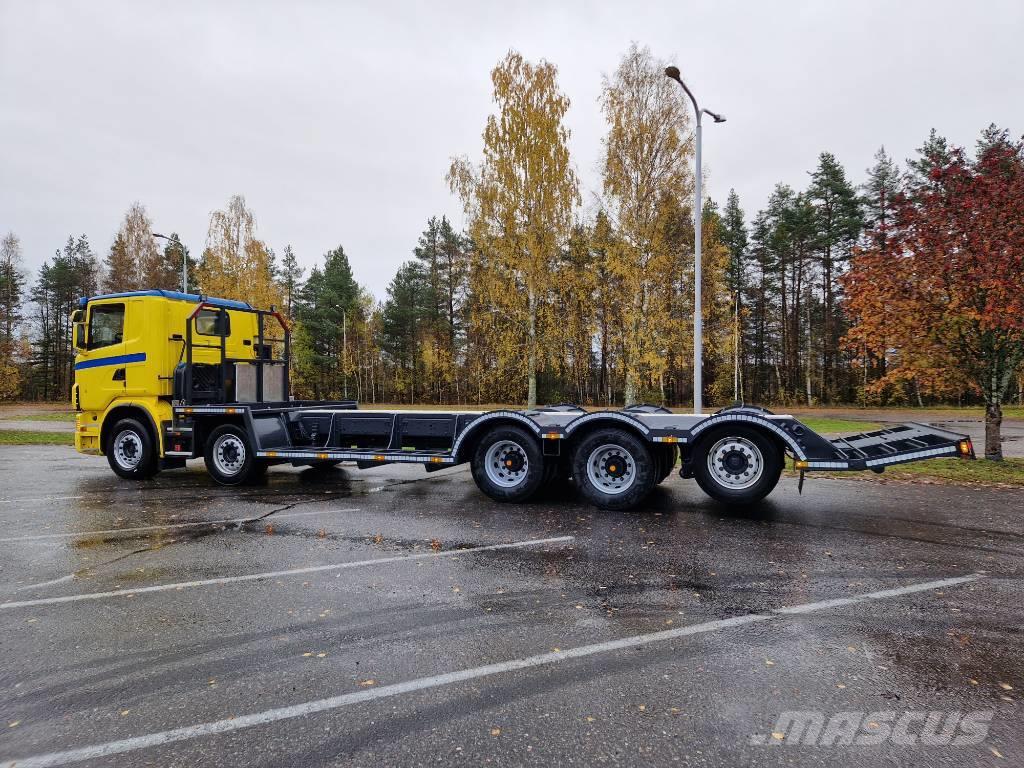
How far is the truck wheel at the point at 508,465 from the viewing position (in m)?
7.95

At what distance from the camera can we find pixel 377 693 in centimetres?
302

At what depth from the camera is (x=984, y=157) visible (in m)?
11.3

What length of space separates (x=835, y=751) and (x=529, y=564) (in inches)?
119

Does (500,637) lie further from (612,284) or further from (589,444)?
(612,284)

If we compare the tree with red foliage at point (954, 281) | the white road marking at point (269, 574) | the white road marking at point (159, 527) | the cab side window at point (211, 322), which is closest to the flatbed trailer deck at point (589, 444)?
the white road marking at point (159, 527)

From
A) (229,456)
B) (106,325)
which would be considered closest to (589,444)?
(229,456)

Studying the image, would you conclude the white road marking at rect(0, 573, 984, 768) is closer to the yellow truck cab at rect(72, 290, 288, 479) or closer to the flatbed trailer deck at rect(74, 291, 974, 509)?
the flatbed trailer deck at rect(74, 291, 974, 509)

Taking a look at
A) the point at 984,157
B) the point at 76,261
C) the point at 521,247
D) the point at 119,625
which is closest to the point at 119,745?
the point at 119,625

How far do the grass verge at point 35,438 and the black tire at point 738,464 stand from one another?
62.7ft

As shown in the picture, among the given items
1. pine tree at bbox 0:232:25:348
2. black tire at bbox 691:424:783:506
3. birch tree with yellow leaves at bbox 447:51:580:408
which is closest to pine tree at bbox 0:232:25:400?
pine tree at bbox 0:232:25:348

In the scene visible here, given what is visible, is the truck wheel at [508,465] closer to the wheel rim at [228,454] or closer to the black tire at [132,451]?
the wheel rim at [228,454]

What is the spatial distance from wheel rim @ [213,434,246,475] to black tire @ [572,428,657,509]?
5.60 m

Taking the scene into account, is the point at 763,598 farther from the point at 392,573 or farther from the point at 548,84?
the point at 548,84

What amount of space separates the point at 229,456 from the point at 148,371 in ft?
6.60
